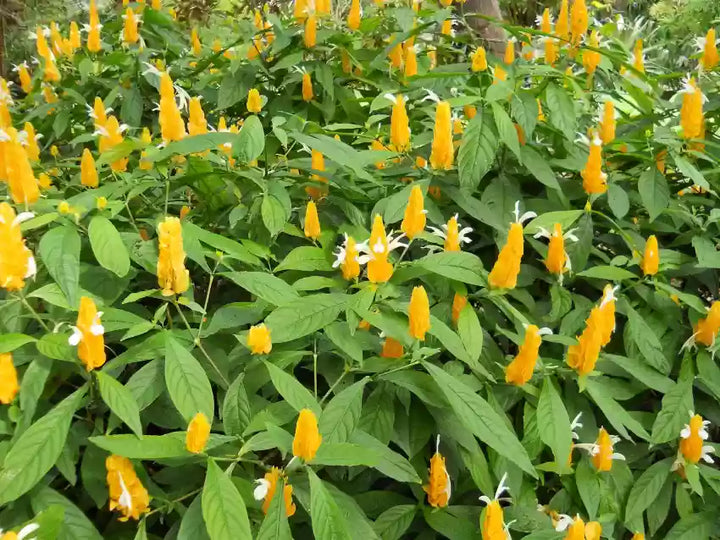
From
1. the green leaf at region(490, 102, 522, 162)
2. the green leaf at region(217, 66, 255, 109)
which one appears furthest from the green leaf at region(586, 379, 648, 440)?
the green leaf at region(217, 66, 255, 109)

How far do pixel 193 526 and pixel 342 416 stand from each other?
26 centimetres

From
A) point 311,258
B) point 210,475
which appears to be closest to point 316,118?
point 311,258

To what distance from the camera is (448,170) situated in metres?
1.43

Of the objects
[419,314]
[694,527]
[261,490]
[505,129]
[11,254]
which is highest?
[11,254]

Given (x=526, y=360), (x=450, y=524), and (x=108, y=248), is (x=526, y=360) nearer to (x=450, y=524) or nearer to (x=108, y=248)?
A: (x=450, y=524)

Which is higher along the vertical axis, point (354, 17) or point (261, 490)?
point (354, 17)

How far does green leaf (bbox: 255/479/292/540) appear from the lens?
0.85 m

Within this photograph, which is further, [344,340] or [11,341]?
[344,340]

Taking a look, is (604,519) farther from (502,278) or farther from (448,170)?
(448,170)

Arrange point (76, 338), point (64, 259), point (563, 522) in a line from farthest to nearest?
1. point (563, 522)
2. point (64, 259)
3. point (76, 338)

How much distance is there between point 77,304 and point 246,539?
468 millimetres

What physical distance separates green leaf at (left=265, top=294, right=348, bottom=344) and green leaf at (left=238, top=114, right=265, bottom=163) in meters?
0.31

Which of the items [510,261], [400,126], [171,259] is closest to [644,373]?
[510,261]

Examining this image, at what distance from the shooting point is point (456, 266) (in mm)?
1170
